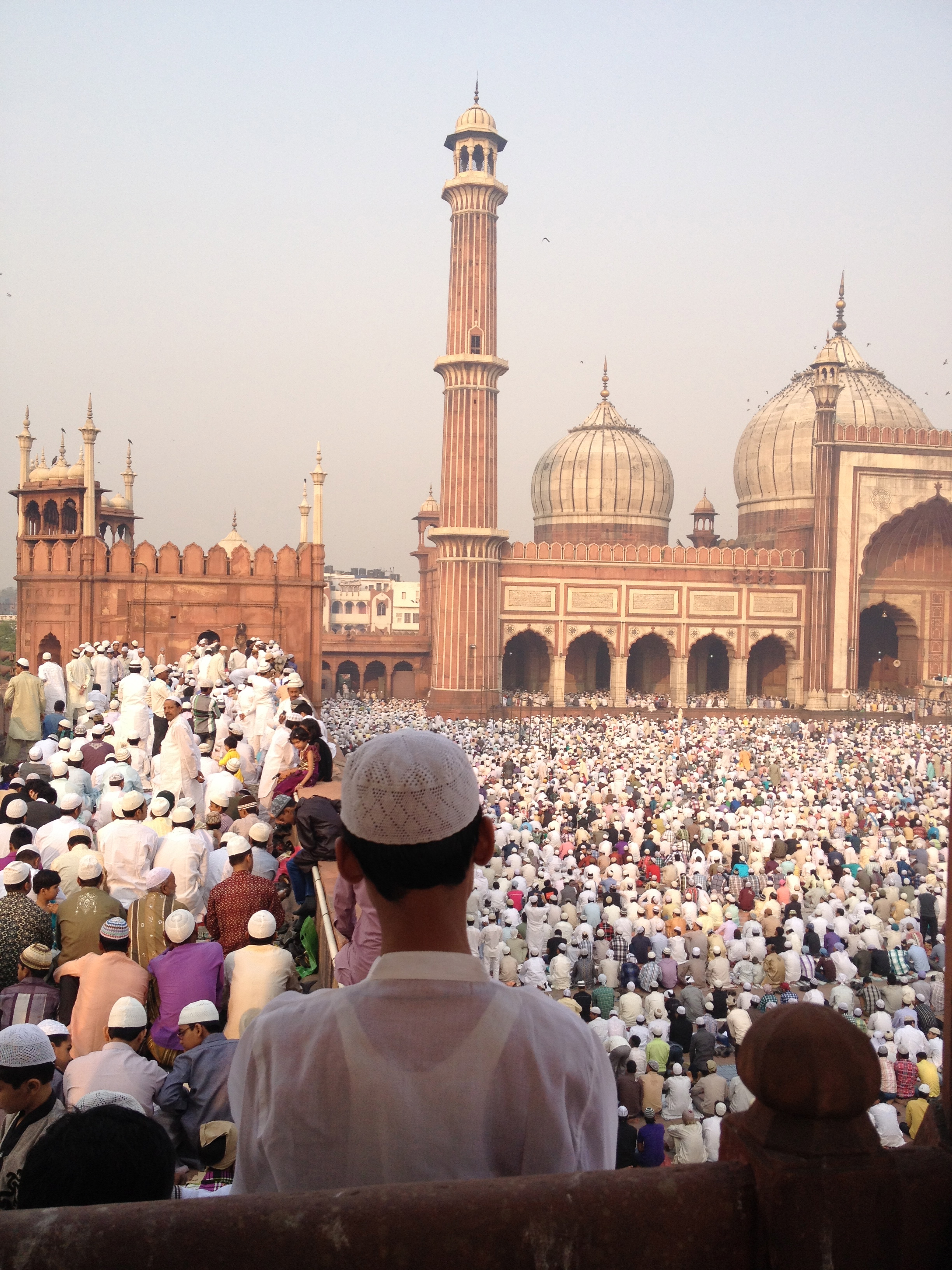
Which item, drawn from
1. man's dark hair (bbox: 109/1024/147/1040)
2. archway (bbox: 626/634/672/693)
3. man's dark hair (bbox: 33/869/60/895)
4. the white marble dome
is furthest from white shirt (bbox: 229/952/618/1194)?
the white marble dome

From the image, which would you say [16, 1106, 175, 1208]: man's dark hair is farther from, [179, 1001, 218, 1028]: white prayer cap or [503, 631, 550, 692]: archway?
[503, 631, 550, 692]: archway

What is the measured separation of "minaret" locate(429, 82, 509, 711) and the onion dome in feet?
23.5

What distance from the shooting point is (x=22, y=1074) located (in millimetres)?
2467

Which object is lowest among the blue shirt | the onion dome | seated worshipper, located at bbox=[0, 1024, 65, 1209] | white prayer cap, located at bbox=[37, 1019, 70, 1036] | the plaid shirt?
the plaid shirt

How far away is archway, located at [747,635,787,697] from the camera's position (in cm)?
3388

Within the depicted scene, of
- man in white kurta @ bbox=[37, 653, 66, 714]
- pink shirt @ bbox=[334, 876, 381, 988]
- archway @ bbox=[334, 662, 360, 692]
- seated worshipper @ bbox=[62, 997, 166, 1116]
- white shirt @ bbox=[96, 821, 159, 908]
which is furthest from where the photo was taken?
archway @ bbox=[334, 662, 360, 692]

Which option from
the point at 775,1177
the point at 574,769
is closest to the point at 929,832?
the point at 574,769

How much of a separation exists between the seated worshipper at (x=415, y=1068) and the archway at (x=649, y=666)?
32.2 m

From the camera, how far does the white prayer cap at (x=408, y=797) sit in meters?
1.30

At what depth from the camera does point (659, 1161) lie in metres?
5.45

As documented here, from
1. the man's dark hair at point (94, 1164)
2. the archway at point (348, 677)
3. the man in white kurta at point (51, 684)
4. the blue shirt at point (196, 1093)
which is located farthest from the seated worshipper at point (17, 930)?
the archway at point (348, 677)

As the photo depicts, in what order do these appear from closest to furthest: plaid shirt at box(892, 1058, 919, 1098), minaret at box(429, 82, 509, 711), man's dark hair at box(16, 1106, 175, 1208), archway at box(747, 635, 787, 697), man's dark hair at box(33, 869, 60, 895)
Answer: man's dark hair at box(16, 1106, 175, 1208), man's dark hair at box(33, 869, 60, 895), plaid shirt at box(892, 1058, 919, 1098), minaret at box(429, 82, 509, 711), archway at box(747, 635, 787, 697)

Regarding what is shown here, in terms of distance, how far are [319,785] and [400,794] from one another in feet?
17.6

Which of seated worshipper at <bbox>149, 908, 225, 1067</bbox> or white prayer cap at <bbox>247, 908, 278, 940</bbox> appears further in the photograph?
white prayer cap at <bbox>247, 908, 278, 940</bbox>
